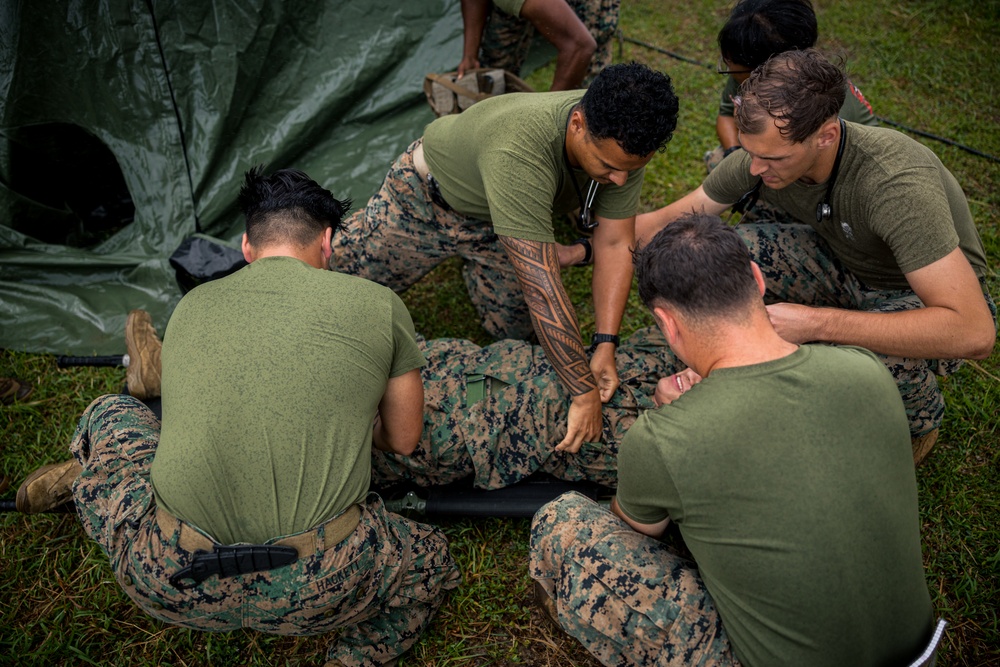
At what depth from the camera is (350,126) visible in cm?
449

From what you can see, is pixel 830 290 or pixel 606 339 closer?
pixel 606 339

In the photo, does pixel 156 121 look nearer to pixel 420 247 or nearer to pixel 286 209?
pixel 420 247

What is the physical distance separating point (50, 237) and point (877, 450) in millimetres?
4232

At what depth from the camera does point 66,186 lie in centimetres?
410

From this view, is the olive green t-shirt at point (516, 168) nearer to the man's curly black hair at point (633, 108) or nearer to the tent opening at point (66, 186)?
the man's curly black hair at point (633, 108)

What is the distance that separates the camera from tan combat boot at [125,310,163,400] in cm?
327

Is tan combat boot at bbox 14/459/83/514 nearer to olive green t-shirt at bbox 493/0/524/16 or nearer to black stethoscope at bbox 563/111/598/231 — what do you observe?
black stethoscope at bbox 563/111/598/231

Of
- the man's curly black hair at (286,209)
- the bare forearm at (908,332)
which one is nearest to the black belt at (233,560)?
the man's curly black hair at (286,209)

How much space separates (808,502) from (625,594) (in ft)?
2.10

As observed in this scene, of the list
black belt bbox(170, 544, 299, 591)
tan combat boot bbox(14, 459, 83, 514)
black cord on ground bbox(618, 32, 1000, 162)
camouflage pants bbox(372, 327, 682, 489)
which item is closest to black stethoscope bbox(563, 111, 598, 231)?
camouflage pants bbox(372, 327, 682, 489)

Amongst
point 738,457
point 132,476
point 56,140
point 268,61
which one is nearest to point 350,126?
point 268,61

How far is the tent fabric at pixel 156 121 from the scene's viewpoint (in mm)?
3656

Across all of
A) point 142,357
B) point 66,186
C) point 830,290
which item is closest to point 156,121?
point 66,186

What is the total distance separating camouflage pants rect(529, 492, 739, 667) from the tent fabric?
2.61 metres
